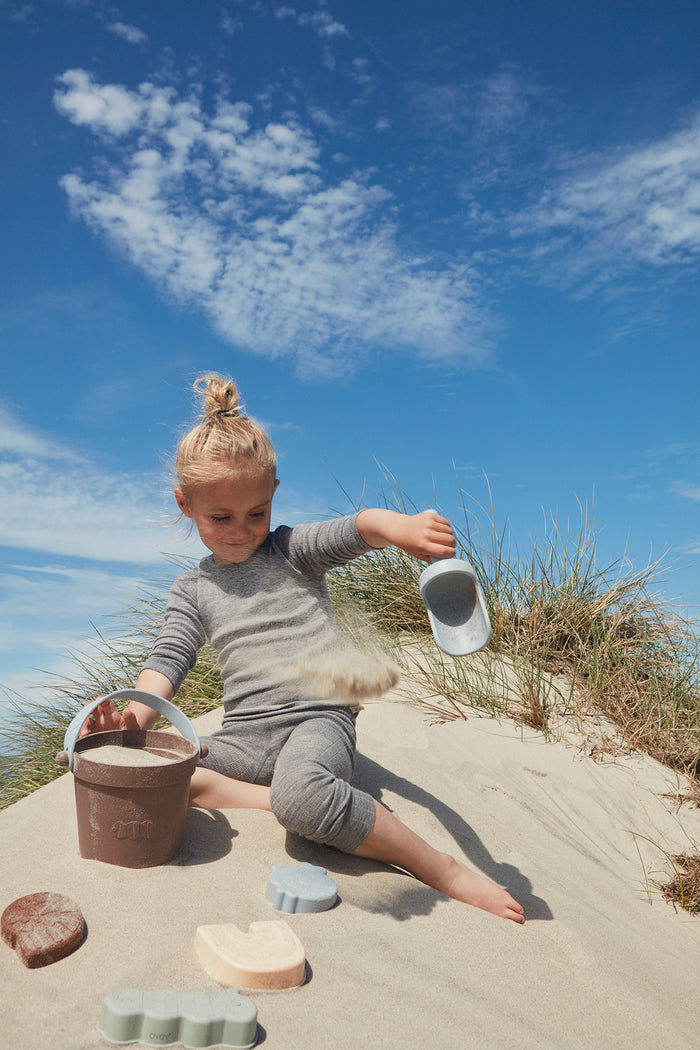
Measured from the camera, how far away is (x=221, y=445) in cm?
263

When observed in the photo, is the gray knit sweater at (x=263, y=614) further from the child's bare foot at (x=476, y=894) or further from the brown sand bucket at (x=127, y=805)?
the child's bare foot at (x=476, y=894)

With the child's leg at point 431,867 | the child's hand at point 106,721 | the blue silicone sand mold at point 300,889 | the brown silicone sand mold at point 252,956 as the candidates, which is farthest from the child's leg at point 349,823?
the child's hand at point 106,721

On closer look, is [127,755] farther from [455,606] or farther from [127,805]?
[455,606]

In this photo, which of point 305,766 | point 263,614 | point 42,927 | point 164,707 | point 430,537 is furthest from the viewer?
point 263,614

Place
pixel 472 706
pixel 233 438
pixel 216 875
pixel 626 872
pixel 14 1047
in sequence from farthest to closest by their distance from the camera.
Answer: pixel 472 706, pixel 626 872, pixel 233 438, pixel 216 875, pixel 14 1047

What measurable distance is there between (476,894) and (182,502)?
1.64m

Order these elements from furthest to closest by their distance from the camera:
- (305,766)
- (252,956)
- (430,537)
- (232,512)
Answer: (232,512), (305,766), (430,537), (252,956)

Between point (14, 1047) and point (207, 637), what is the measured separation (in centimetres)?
161

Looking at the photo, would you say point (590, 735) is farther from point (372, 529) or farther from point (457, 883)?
point (372, 529)

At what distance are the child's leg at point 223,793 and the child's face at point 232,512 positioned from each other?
2.53 ft

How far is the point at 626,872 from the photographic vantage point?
3.34 metres

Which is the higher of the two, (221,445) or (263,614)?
(221,445)

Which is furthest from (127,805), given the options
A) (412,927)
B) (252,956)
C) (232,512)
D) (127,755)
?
(232,512)

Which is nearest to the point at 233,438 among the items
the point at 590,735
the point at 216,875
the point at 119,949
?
the point at 216,875
